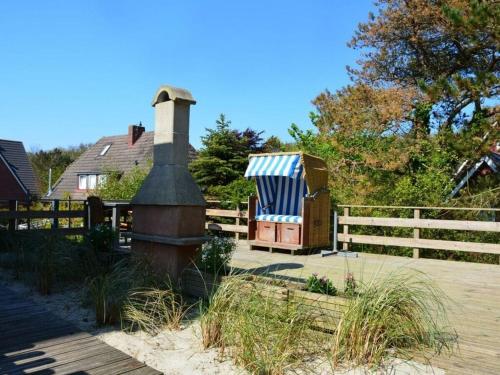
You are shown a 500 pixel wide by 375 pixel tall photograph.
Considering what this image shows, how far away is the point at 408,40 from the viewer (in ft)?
40.7

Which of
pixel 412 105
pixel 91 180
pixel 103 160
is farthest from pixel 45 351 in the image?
pixel 91 180

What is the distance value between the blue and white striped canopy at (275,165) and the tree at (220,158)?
315 centimetres

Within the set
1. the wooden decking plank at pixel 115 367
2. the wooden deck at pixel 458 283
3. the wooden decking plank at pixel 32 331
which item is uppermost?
the wooden deck at pixel 458 283

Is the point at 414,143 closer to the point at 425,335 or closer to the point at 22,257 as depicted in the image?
the point at 425,335

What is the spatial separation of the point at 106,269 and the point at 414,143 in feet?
25.4

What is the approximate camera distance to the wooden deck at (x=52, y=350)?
3066 millimetres

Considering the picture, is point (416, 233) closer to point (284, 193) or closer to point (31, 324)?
point (284, 193)

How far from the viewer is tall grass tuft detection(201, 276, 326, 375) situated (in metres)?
3.01

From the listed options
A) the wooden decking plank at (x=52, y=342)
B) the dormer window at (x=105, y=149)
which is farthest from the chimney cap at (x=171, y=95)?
the dormer window at (x=105, y=149)

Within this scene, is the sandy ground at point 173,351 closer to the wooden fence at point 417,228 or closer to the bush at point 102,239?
the bush at point 102,239

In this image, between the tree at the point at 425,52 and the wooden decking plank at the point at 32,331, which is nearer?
the wooden decking plank at the point at 32,331

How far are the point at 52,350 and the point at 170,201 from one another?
2044 millimetres

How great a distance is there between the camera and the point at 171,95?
520 centimetres

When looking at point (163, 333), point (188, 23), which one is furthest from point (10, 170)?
point (163, 333)
